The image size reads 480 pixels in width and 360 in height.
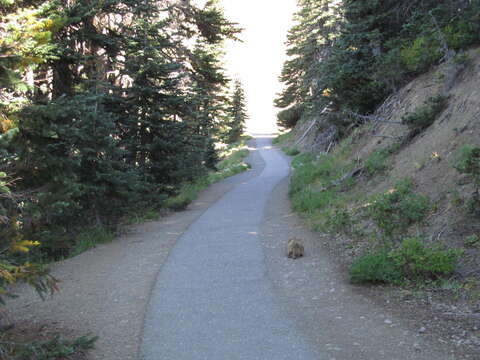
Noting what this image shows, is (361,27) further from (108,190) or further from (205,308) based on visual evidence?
(205,308)

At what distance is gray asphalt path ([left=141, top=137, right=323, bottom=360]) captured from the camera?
185 inches

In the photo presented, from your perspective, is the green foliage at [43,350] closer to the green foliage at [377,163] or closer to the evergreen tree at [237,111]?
the green foliage at [377,163]

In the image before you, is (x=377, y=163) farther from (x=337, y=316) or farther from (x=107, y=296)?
(x=107, y=296)

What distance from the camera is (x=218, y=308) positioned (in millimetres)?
5961

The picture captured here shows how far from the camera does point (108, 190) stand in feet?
37.5

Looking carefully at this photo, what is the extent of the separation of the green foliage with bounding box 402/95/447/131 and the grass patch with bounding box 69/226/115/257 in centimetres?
911

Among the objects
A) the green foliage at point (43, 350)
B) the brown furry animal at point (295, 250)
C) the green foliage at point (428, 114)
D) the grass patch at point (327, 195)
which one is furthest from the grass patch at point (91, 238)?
the green foliage at point (428, 114)

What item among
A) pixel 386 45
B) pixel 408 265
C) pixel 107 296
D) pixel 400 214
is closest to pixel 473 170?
pixel 400 214

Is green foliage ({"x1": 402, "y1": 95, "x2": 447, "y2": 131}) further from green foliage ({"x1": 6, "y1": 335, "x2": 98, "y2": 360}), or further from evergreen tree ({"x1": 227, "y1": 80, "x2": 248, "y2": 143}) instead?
evergreen tree ({"x1": 227, "y1": 80, "x2": 248, "y2": 143})

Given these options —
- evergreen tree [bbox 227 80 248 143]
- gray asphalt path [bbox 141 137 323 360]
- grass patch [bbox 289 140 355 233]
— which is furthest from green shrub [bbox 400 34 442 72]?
evergreen tree [bbox 227 80 248 143]

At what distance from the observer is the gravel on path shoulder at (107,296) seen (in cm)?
529

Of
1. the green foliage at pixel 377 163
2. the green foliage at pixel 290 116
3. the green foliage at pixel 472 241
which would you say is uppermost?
the green foliage at pixel 290 116

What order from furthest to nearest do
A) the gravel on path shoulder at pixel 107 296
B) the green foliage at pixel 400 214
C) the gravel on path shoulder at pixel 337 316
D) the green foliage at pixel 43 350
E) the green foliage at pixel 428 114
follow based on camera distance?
the green foliage at pixel 428 114, the green foliage at pixel 400 214, the gravel on path shoulder at pixel 107 296, the gravel on path shoulder at pixel 337 316, the green foliage at pixel 43 350

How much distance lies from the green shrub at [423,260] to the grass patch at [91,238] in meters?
7.50
